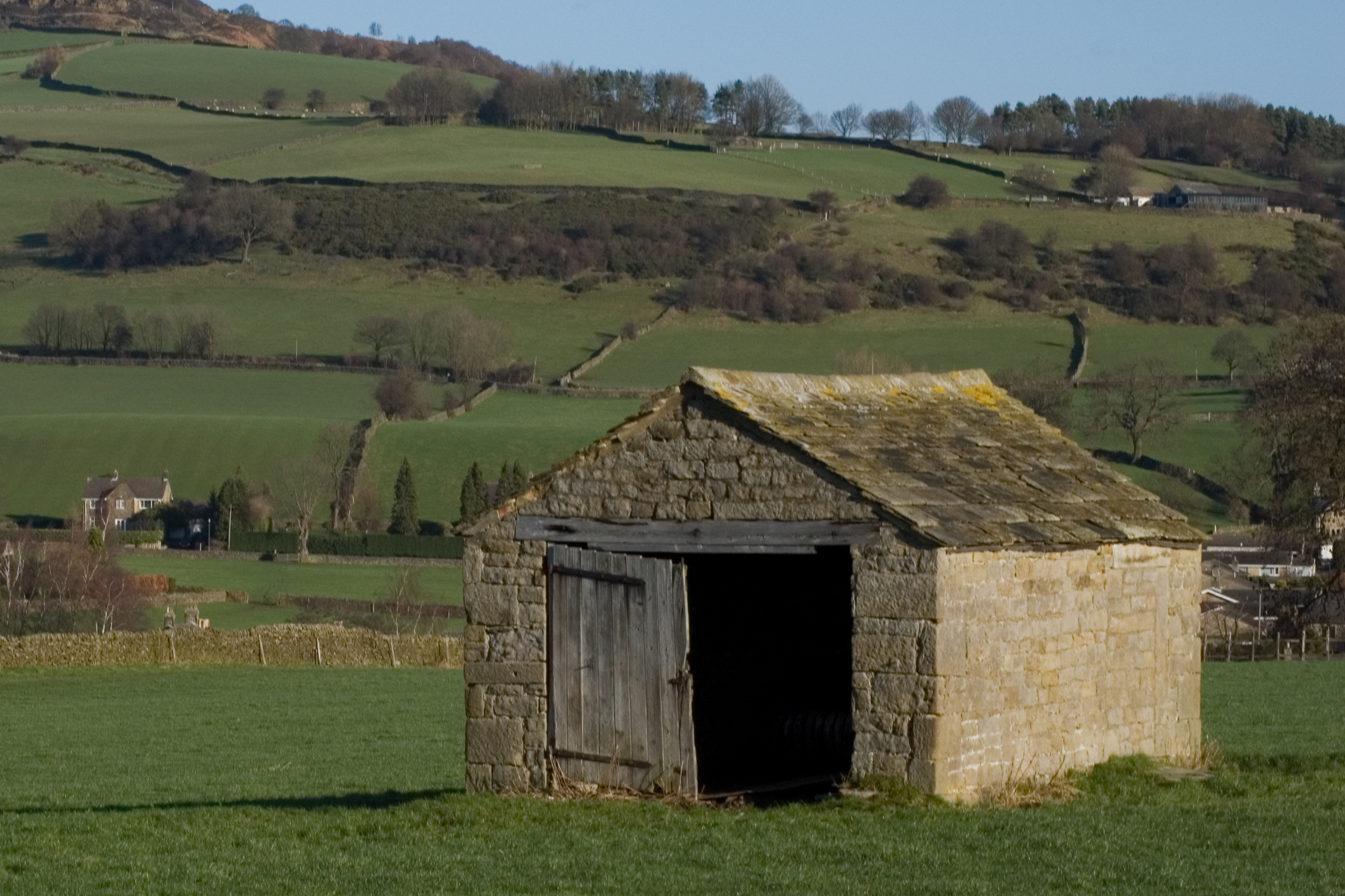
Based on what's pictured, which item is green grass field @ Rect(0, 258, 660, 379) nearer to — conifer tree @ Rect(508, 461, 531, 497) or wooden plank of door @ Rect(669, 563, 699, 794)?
conifer tree @ Rect(508, 461, 531, 497)

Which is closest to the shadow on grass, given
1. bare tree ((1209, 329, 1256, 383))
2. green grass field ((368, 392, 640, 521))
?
green grass field ((368, 392, 640, 521))

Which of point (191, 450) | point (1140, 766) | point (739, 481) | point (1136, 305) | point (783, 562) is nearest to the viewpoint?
point (739, 481)

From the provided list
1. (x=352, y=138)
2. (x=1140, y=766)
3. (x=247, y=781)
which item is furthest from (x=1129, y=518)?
(x=352, y=138)

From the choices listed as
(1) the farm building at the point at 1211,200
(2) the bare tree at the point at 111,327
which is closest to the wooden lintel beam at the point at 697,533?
(2) the bare tree at the point at 111,327

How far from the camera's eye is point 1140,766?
14.6 m

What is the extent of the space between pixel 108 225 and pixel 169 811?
115588mm

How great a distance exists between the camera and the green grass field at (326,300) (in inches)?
4087

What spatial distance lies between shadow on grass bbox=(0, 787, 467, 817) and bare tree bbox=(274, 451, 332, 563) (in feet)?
174

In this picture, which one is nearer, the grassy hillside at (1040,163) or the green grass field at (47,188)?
the green grass field at (47,188)

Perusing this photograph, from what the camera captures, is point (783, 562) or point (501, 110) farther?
point (501, 110)

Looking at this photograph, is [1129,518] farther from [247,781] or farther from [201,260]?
[201,260]

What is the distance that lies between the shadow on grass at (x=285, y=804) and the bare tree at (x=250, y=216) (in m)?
112

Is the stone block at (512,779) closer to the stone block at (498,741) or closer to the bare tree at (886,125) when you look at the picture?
the stone block at (498,741)

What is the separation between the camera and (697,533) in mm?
13461
